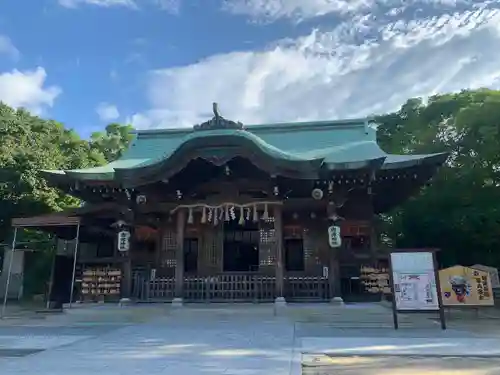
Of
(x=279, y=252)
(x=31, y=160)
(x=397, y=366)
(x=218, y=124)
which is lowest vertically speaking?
(x=397, y=366)

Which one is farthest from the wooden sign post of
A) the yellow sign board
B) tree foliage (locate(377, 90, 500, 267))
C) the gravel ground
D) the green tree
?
the green tree

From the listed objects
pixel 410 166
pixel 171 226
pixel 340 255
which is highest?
pixel 410 166

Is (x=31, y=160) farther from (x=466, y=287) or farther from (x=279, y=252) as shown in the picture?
(x=466, y=287)

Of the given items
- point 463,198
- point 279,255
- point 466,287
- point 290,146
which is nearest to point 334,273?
point 279,255

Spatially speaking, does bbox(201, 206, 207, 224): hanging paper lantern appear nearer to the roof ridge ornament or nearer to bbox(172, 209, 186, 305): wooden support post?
bbox(172, 209, 186, 305): wooden support post

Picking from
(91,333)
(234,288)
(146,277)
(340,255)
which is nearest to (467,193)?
(340,255)

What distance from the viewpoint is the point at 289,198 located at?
11586 millimetres

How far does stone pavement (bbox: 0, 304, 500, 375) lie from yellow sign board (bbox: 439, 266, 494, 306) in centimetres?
130

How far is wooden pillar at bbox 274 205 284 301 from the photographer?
410 inches

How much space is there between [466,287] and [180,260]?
721 centimetres

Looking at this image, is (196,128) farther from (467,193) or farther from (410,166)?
(467,193)

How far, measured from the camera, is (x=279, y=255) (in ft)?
35.0

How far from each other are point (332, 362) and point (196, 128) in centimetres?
764

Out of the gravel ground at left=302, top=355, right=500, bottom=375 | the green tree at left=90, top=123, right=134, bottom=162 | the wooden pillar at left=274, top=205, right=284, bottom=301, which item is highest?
the green tree at left=90, top=123, right=134, bottom=162
